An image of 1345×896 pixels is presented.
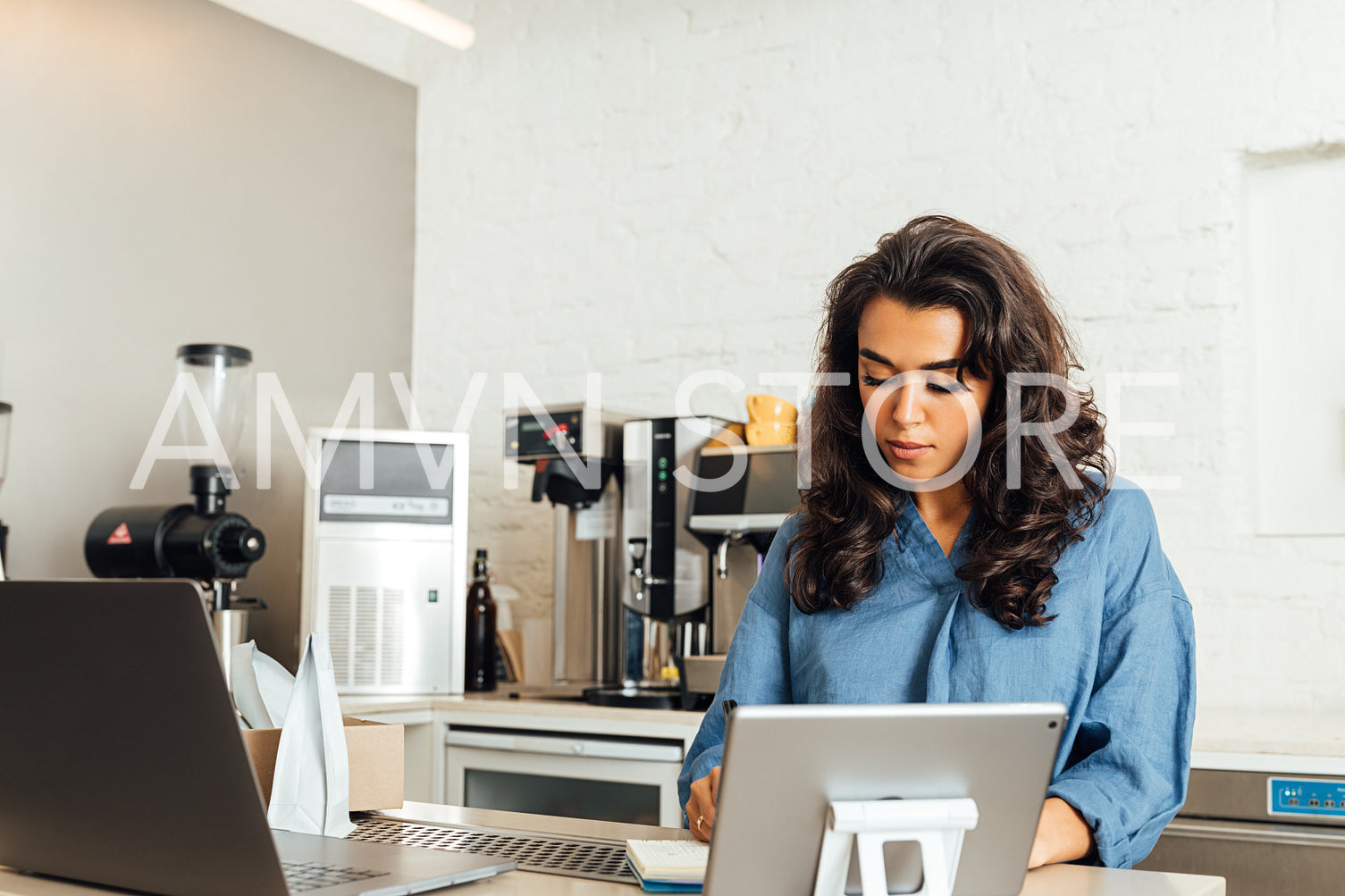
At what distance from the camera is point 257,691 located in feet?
4.32

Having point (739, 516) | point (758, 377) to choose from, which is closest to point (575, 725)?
point (739, 516)

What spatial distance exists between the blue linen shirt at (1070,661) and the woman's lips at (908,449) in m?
0.08

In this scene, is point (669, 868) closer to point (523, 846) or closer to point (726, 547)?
point (523, 846)

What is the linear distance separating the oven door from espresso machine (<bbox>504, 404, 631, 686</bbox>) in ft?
0.75

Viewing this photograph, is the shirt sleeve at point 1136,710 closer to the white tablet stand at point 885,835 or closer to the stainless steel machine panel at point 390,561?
the white tablet stand at point 885,835

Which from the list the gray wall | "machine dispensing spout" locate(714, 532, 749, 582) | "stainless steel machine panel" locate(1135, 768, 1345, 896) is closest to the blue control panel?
"stainless steel machine panel" locate(1135, 768, 1345, 896)

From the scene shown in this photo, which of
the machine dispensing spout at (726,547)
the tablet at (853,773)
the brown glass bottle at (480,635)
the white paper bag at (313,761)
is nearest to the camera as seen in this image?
the tablet at (853,773)

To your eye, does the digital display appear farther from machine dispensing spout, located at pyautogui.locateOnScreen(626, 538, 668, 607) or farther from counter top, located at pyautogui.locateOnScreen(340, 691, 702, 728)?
counter top, located at pyautogui.locateOnScreen(340, 691, 702, 728)

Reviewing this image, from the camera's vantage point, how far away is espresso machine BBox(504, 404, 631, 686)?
9.49 feet

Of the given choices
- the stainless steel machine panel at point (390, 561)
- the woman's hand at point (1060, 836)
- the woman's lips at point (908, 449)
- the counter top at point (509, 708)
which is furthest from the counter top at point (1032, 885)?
the stainless steel machine panel at point (390, 561)

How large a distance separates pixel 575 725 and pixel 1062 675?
1519 millimetres

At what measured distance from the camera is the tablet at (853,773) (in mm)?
788

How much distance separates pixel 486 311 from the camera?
3752 millimetres

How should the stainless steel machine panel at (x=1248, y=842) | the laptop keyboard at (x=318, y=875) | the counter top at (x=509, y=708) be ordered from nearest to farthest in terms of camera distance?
the laptop keyboard at (x=318, y=875), the stainless steel machine panel at (x=1248, y=842), the counter top at (x=509, y=708)
